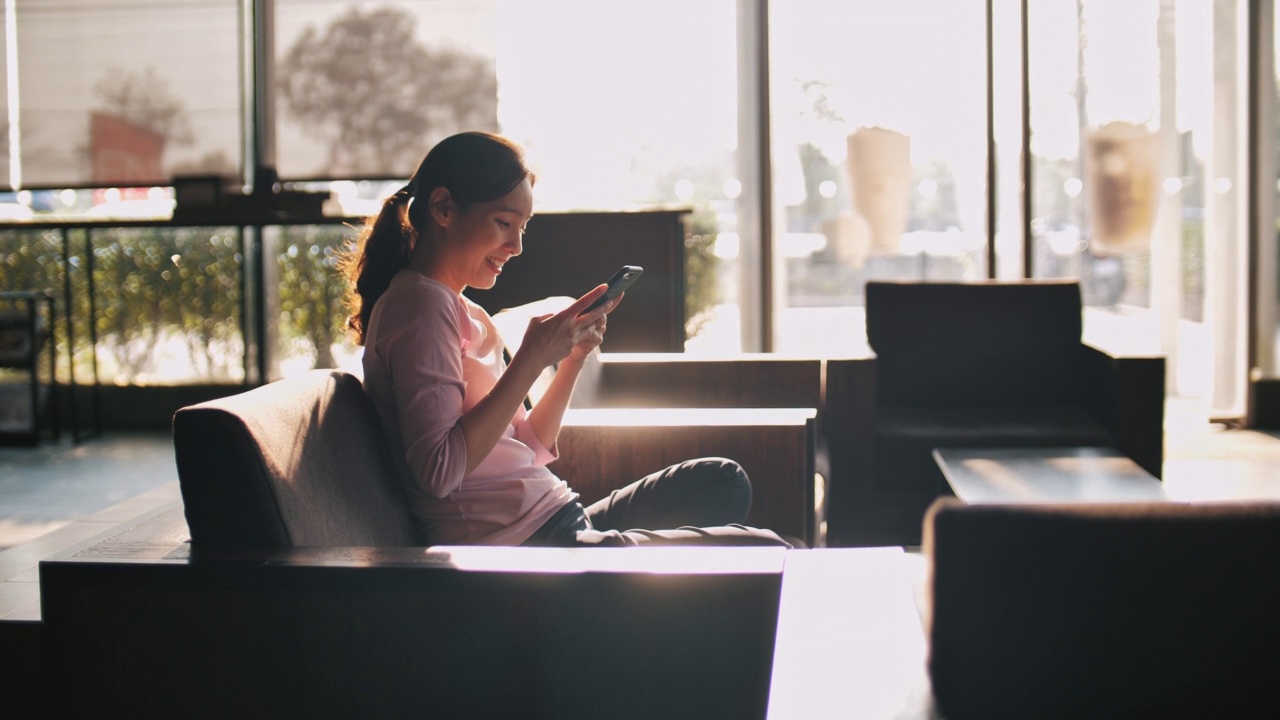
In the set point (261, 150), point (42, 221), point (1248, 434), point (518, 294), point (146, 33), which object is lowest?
point (1248, 434)

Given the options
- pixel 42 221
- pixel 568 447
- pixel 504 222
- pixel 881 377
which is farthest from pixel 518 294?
pixel 42 221

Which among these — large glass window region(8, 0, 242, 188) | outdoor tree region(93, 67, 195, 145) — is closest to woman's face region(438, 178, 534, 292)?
large glass window region(8, 0, 242, 188)

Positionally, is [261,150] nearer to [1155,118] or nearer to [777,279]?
[777,279]

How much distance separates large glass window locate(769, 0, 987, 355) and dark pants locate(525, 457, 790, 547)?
3693 mm

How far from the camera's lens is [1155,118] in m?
5.60

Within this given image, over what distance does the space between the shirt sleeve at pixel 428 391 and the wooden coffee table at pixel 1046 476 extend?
1.30 meters

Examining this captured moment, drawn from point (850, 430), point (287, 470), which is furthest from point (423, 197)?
point (850, 430)

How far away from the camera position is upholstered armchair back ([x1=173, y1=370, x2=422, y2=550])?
1.30 m

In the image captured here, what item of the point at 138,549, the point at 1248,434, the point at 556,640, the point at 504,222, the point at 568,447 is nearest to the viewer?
the point at 556,640

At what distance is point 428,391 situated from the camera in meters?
1.56

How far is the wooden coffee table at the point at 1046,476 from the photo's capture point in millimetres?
2500

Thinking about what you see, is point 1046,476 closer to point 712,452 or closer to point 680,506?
point 712,452

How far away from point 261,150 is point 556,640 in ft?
17.5

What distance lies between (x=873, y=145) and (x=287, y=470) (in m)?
4.80
